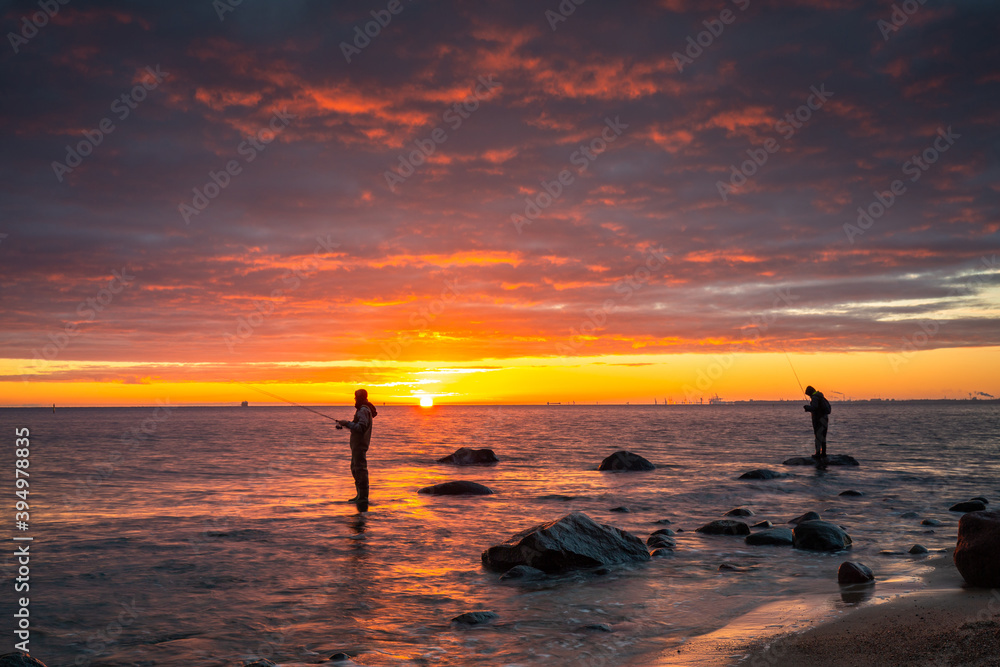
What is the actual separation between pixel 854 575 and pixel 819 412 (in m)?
25.0

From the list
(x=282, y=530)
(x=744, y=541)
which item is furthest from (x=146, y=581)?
(x=744, y=541)

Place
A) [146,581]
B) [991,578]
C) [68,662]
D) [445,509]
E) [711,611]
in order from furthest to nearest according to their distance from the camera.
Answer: [445,509] < [146,581] < [711,611] < [991,578] < [68,662]

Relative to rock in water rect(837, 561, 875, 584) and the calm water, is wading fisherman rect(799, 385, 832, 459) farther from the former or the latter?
rock in water rect(837, 561, 875, 584)

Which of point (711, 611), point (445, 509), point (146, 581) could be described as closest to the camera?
point (711, 611)

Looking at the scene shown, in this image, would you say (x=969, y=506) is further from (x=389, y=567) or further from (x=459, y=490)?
(x=389, y=567)

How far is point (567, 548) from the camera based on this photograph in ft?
38.1

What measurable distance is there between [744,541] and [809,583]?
13.4 ft

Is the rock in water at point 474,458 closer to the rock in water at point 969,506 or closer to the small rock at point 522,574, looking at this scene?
the rock in water at point 969,506

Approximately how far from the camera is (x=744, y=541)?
14.1 meters

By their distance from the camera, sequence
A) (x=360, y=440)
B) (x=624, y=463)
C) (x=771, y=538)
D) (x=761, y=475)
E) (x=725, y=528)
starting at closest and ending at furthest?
(x=771, y=538) → (x=725, y=528) → (x=360, y=440) → (x=761, y=475) → (x=624, y=463)

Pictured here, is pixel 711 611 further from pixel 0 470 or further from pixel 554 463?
pixel 0 470

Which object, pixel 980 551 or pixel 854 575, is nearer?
pixel 980 551

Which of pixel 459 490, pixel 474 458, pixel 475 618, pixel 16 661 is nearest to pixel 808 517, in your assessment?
pixel 475 618

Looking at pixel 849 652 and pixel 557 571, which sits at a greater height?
pixel 849 652
